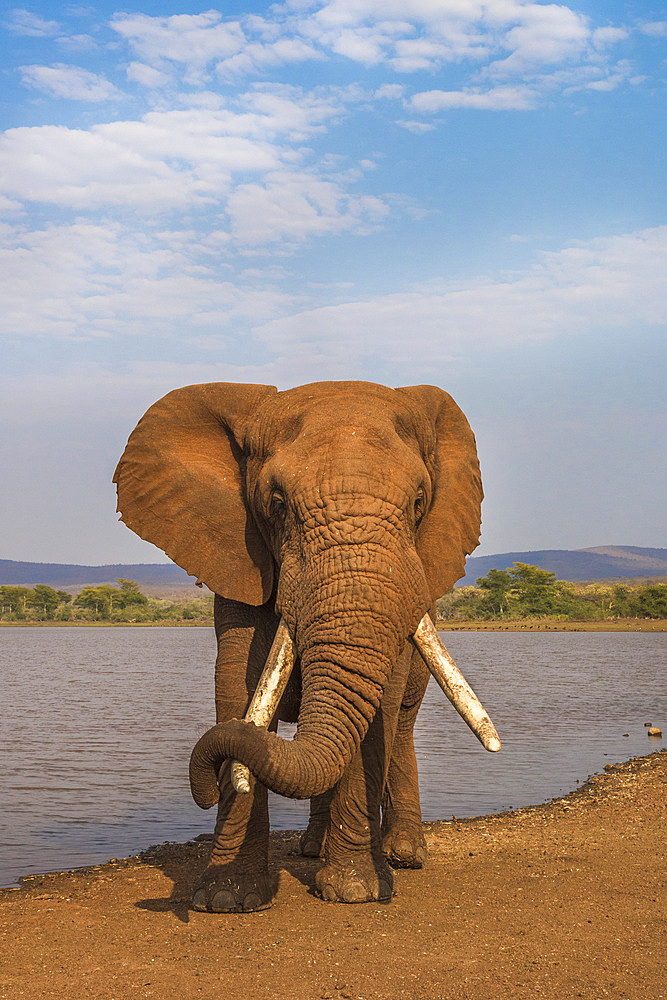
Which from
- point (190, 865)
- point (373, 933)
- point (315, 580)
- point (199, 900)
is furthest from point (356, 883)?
point (315, 580)

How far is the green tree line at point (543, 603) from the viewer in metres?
95.6

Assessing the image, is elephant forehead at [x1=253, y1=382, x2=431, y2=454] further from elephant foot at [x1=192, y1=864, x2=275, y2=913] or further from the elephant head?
elephant foot at [x1=192, y1=864, x2=275, y2=913]

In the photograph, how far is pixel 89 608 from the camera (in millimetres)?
131750

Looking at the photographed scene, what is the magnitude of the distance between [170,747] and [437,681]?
12524 mm

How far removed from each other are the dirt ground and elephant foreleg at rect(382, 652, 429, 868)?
0.20m

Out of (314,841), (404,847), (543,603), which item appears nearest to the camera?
(404,847)

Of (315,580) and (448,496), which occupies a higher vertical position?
(448,496)

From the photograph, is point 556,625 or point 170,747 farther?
point 556,625

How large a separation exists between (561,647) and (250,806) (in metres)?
53.6

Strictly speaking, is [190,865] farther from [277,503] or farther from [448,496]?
[448,496]

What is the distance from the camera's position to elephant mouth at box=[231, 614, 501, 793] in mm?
6504

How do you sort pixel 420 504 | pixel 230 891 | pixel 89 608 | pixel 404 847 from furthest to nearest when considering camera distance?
pixel 89 608, pixel 404 847, pixel 420 504, pixel 230 891

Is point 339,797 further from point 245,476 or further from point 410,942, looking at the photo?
point 245,476

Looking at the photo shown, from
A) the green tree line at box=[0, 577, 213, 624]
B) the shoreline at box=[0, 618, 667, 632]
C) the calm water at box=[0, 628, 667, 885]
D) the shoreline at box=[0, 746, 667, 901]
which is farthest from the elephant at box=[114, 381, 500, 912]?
the green tree line at box=[0, 577, 213, 624]
